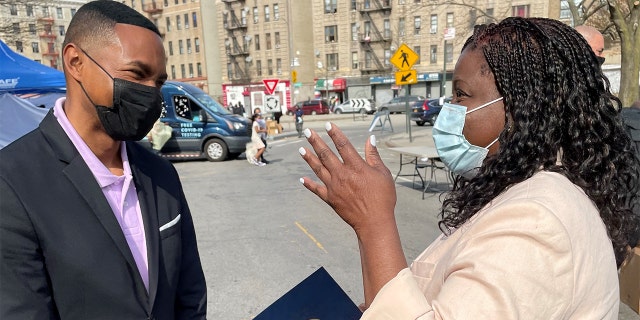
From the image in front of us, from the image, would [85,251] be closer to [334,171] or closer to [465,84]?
[334,171]

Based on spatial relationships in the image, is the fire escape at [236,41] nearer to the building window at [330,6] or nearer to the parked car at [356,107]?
the building window at [330,6]

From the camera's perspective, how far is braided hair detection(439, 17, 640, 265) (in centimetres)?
113

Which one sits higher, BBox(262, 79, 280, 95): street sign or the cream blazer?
BBox(262, 79, 280, 95): street sign

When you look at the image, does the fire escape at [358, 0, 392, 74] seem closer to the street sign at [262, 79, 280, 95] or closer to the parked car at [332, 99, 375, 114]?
the parked car at [332, 99, 375, 114]

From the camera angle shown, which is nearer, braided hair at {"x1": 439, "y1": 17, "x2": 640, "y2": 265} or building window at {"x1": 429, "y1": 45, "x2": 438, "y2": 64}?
braided hair at {"x1": 439, "y1": 17, "x2": 640, "y2": 265}

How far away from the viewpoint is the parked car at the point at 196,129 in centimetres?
1216

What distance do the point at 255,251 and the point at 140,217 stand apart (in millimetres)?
3585

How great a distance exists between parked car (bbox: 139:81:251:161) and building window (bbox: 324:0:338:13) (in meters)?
39.5

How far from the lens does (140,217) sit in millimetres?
1560

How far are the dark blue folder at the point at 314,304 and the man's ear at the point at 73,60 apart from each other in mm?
1135

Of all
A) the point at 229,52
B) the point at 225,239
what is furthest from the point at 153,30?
the point at 229,52

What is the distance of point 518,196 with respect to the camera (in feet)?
3.34

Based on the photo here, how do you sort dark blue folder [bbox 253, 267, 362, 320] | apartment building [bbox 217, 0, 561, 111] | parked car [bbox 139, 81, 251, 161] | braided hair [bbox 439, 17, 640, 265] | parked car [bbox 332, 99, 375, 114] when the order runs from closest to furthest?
1. braided hair [bbox 439, 17, 640, 265]
2. dark blue folder [bbox 253, 267, 362, 320]
3. parked car [bbox 139, 81, 251, 161]
4. parked car [bbox 332, 99, 375, 114]
5. apartment building [bbox 217, 0, 561, 111]

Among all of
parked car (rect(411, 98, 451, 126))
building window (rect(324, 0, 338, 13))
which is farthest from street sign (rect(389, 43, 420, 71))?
building window (rect(324, 0, 338, 13))
